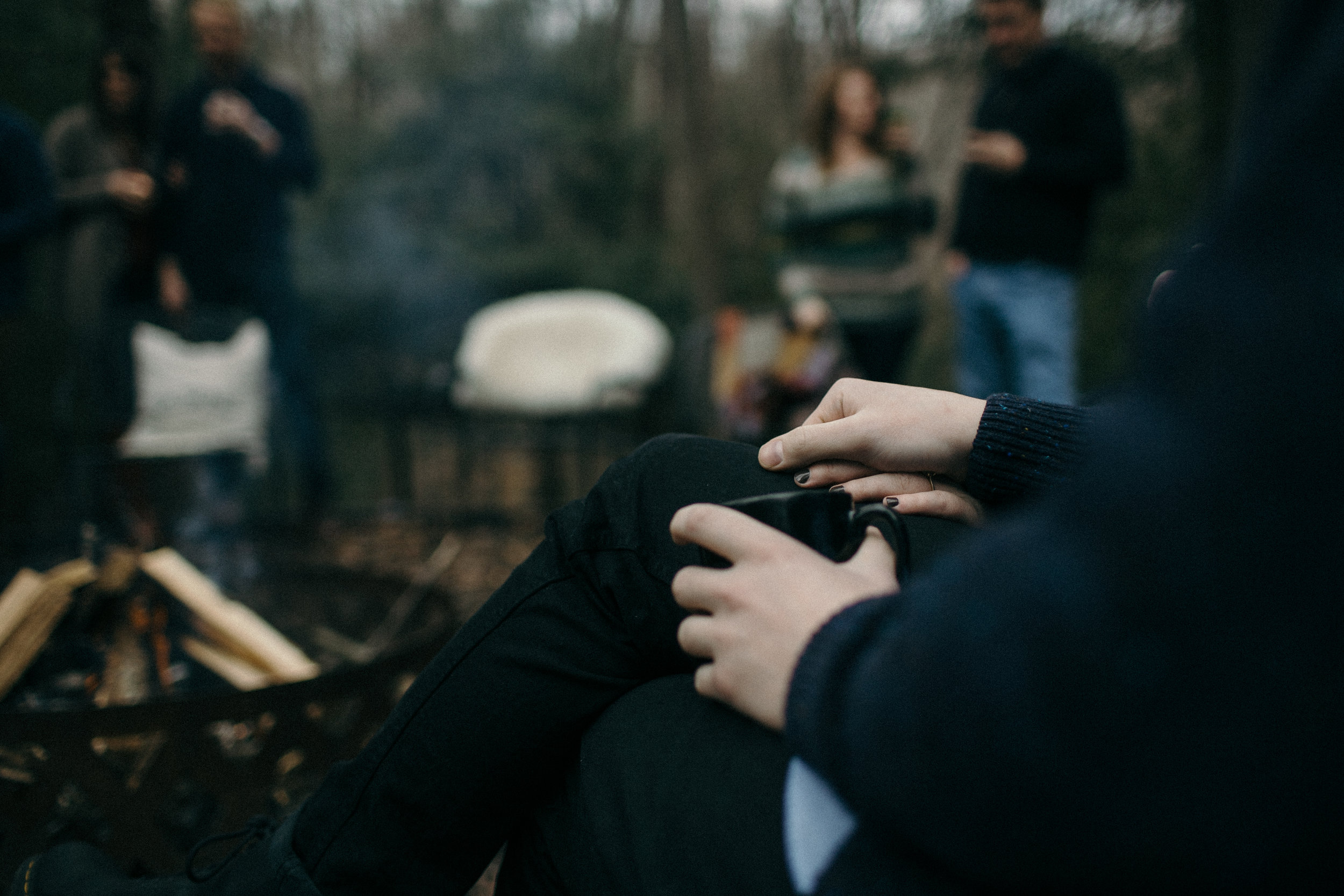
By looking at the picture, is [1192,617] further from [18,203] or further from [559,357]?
[559,357]

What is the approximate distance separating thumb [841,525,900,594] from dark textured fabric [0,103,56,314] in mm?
3270

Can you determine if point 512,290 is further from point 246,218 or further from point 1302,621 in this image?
point 1302,621

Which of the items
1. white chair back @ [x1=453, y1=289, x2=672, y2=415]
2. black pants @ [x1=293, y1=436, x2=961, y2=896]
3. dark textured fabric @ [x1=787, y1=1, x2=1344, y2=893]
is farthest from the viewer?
white chair back @ [x1=453, y1=289, x2=672, y2=415]

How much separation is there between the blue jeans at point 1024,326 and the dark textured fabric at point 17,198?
3.29m

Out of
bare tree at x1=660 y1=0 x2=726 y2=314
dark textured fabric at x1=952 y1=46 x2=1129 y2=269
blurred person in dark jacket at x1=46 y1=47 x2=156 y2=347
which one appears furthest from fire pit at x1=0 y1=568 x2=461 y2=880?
bare tree at x1=660 y1=0 x2=726 y2=314

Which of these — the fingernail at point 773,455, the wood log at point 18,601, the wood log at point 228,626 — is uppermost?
the fingernail at point 773,455

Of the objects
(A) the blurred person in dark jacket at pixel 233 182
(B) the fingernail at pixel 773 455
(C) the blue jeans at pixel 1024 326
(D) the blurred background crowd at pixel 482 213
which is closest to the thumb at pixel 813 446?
(B) the fingernail at pixel 773 455

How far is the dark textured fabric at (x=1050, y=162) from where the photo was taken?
Answer: 2953 millimetres

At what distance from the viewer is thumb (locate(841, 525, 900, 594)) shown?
694 millimetres

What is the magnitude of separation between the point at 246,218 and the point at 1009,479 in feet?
11.9

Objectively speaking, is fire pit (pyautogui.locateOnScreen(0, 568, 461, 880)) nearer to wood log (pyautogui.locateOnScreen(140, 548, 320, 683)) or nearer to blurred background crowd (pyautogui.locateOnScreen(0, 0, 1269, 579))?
wood log (pyautogui.locateOnScreen(140, 548, 320, 683))

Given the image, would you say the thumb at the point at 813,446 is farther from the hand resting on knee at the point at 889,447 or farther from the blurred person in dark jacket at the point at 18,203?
the blurred person in dark jacket at the point at 18,203

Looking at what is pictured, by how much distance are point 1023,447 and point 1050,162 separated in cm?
248

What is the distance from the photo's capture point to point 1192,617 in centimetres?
39
